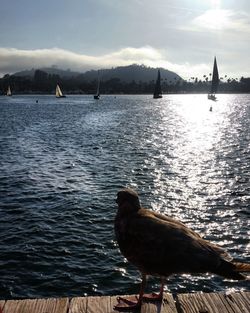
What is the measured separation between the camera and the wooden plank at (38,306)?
5551mm

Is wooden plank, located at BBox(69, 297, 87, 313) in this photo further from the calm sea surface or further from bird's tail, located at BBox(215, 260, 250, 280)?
the calm sea surface

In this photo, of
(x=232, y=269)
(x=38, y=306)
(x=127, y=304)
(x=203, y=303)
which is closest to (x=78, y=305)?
(x=38, y=306)

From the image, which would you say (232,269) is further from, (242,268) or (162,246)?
(162,246)

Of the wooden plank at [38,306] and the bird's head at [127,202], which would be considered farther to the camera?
the bird's head at [127,202]

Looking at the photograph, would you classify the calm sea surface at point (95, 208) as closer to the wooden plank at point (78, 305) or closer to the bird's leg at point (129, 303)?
the bird's leg at point (129, 303)

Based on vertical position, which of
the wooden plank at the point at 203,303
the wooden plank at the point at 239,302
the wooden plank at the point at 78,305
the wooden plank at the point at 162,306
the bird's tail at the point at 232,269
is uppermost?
the bird's tail at the point at 232,269

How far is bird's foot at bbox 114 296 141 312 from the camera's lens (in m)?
5.68

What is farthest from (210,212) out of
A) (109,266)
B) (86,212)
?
(109,266)

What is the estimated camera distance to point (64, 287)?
50.1ft

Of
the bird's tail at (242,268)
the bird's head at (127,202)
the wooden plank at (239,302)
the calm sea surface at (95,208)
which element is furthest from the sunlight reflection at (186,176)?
the bird's tail at (242,268)

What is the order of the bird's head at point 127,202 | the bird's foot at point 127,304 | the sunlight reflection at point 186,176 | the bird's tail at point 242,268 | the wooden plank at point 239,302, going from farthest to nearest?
1. the sunlight reflection at point 186,176
2. the bird's head at point 127,202
3. the bird's foot at point 127,304
4. the wooden plank at point 239,302
5. the bird's tail at point 242,268

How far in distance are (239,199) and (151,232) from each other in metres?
23.0

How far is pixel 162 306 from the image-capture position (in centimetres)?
583

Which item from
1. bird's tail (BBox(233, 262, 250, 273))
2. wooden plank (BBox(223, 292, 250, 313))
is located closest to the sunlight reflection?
wooden plank (BBox(223, 292, 250, 313))
